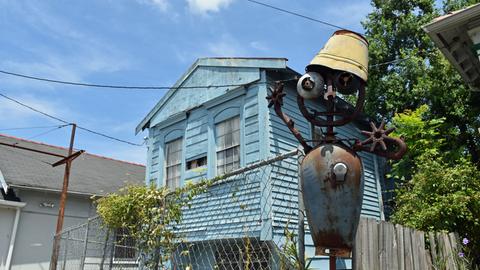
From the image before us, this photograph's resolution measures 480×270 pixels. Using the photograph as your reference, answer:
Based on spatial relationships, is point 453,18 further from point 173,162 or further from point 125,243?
point 173,162

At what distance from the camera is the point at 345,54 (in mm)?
2748

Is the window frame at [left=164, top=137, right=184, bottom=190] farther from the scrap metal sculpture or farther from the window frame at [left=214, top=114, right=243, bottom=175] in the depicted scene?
the scrap metal sculpture

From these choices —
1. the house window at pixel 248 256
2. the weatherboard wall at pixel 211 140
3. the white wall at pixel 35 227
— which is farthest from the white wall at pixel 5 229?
the house window at pixel 248 256

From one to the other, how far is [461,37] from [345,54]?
385 centimetres

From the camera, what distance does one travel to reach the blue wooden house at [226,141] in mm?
6664

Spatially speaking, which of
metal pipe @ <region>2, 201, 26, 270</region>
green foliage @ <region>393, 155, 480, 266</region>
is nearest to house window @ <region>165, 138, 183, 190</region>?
green foliage @ <region>393, 155, 480, 266</region>

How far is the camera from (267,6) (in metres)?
7.61

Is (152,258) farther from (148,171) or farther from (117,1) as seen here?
(148,171)

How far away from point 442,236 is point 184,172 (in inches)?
224

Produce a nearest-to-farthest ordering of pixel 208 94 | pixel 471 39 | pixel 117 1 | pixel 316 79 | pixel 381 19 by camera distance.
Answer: pixel 316 79
pixel 471 39
pixel 117 1
pixel 208 94
pixel 381 19

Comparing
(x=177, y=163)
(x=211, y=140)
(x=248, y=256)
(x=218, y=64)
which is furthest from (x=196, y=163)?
(x=248, y=256)

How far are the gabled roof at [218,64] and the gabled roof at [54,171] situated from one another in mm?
2061

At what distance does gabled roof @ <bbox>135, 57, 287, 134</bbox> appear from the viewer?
7426mm

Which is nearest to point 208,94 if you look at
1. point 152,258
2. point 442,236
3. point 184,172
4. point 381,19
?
point 184,172
